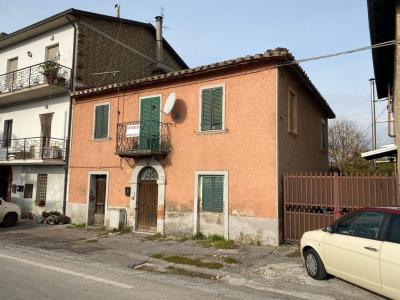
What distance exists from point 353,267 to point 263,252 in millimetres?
3977

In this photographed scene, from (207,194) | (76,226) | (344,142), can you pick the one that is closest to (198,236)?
(207,194)

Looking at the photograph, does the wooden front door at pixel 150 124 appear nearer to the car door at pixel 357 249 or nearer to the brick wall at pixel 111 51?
the brick wall at pixel 111 51

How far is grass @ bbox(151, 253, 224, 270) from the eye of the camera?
26.3 feet

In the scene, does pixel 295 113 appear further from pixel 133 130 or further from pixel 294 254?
pixel 133 130

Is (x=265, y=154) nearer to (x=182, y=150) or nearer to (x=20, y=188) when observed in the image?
(x=182, y=150)

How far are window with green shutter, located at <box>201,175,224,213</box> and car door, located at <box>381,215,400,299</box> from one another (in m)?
6.52

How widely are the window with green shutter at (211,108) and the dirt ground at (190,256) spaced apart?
147 inches

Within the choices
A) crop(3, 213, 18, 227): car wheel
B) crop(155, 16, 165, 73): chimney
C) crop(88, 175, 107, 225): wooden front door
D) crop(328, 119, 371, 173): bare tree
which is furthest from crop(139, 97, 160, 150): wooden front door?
crop(328, 119, 371, 173): bare tree

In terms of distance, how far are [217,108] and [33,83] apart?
10258 millimetres

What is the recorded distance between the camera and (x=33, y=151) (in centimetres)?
1697

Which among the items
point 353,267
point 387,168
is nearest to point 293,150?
point 353,267

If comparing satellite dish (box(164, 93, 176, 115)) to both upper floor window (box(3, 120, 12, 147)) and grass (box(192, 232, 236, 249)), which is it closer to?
grass (box(192, 232, 236, 249))

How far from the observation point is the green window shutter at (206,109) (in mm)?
11898

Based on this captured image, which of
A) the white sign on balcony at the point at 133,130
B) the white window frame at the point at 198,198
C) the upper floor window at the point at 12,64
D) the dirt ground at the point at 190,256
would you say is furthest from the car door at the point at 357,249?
the upper floor window at the point at 12,64
